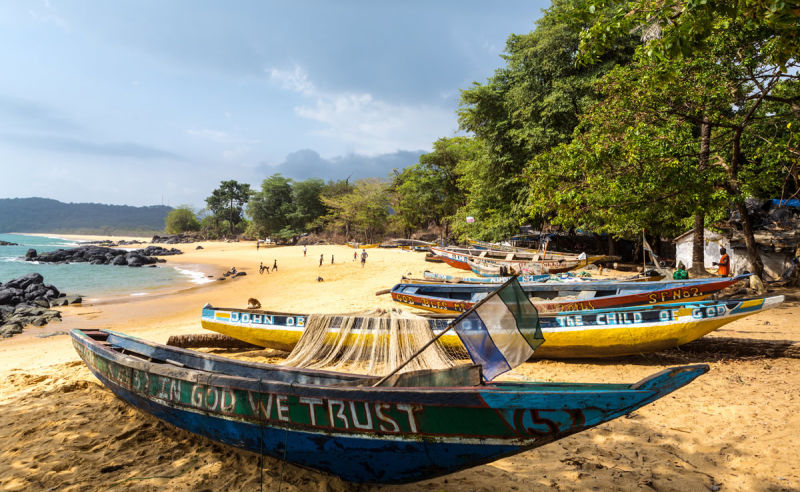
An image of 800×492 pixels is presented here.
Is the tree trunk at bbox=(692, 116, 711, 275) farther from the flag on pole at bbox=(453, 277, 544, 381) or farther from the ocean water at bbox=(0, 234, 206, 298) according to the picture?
the ocean water at bbox=(0, 234, 206, 298)

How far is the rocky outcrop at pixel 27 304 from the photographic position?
12461 millimetres

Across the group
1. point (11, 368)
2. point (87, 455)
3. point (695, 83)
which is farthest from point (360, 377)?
point (695, 83)

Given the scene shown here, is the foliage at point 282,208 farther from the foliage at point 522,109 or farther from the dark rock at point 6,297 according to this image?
the dark rock at point 6,297

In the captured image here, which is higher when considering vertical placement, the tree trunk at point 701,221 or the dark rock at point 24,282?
the tree trunk at point 701,221

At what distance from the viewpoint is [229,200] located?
243 feet

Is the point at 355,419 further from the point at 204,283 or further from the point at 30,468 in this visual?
the point at 204,283

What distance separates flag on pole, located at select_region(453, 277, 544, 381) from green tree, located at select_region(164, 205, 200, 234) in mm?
99253

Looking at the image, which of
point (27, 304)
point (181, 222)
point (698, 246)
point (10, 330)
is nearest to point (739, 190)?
point (698, 246)

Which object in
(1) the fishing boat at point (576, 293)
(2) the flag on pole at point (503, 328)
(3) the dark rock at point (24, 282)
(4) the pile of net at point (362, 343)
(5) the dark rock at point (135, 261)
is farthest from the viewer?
(5) the dark rock at point (135, 261)

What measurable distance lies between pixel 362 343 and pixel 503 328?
3.51m

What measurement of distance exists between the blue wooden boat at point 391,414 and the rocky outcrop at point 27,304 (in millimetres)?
13087

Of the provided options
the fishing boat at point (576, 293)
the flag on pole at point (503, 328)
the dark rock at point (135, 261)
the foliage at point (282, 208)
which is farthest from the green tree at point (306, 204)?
the flag on pole at point (503, 328)

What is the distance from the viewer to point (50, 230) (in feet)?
575

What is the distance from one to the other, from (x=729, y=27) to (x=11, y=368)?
61.4 ft
